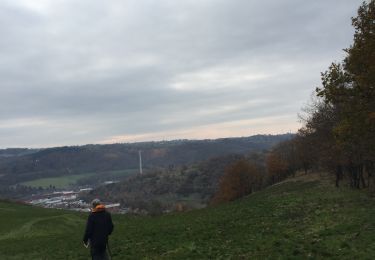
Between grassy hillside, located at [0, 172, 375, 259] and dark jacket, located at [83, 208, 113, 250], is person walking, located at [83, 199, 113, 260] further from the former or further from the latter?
grassy hillside, located at [0, 172, 375, 259]

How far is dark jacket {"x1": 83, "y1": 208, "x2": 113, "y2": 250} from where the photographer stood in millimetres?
14773

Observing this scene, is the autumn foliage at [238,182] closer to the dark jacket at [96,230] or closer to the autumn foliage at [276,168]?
the autumn foliage at [276,168]

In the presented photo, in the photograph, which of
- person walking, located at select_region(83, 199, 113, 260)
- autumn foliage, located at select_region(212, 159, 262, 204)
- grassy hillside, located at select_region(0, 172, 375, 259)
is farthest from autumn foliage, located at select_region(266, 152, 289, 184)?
person walking, located at select_region(83, 199, 113, 260)

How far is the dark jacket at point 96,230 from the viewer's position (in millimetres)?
14773

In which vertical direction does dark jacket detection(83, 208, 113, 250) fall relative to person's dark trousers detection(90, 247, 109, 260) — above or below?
above

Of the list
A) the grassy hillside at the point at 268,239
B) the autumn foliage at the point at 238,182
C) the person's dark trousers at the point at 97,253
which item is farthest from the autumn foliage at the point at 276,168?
the person's dark trousers at the point at 97,253

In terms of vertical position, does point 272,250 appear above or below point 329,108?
below

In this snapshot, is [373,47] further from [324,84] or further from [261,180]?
[261,180]

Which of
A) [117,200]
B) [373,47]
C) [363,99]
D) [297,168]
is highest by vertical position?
[373,47]

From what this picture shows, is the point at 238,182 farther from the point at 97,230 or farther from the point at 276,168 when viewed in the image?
the point at 97,230

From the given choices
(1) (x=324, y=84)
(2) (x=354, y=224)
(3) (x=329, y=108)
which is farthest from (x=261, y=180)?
(2) (x=354, y=224)

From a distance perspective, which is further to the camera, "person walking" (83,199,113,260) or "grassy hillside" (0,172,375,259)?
"grassy hillside" (0,172,375,259)

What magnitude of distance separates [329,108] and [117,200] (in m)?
150

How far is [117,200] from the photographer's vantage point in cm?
18512
